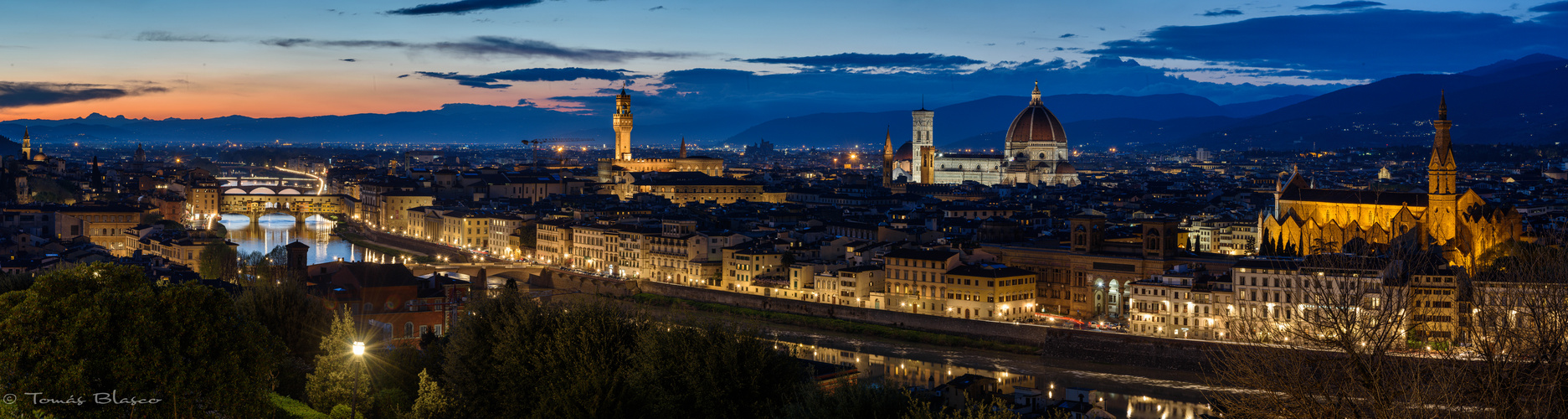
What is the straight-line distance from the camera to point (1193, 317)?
23.4 meters

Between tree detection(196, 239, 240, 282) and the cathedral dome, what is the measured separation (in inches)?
1746

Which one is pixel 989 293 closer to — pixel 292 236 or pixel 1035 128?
pixel 292 236

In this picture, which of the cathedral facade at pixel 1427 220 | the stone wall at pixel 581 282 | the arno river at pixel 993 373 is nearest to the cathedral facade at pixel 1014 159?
the cathedral facade at pixel 1427 220

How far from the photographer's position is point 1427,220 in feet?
92.5

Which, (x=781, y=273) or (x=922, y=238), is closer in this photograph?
(x=781, y=273)

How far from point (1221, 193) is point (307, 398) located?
47217 millimetres

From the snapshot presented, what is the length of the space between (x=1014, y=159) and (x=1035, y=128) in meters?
1.90

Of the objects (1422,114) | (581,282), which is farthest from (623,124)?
(1422,114)

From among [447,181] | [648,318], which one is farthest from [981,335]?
[447,181]

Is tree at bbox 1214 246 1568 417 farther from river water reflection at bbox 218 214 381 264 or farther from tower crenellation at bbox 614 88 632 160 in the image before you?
tower crenellation at bbox 614 88 632 160

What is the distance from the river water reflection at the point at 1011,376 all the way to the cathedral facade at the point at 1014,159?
140ft

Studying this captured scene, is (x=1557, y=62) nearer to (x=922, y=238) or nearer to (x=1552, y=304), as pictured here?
(x=922, y=238)

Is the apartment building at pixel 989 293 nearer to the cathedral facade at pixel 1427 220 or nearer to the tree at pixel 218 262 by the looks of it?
the cathedral facade at pixel 1427 220

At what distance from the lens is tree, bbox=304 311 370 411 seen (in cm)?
1345
